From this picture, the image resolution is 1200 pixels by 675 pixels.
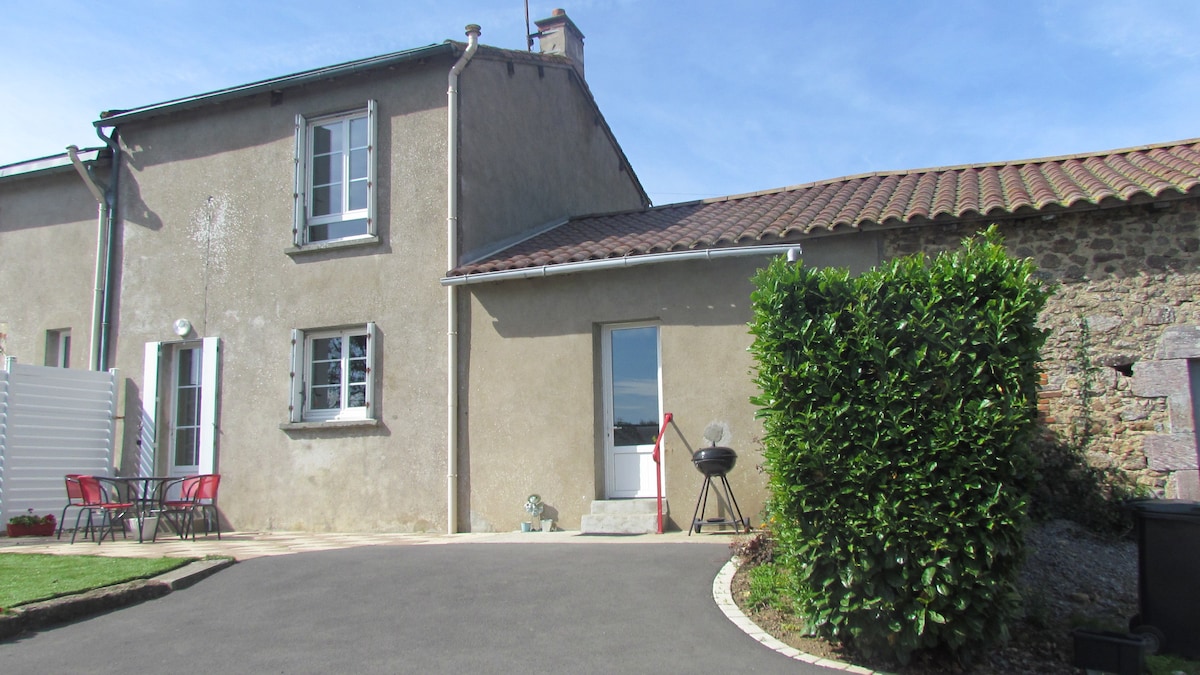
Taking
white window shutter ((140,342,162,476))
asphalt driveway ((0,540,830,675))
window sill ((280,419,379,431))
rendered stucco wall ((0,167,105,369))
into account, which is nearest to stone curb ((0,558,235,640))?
asphalt driveway ((0,540,830,675))

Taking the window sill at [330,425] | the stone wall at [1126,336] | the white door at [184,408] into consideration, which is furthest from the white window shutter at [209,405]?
the stone wall at [1126,336]

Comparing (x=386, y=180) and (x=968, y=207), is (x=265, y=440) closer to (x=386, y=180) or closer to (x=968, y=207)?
(x=386, y=180)

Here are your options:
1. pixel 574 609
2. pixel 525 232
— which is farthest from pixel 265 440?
pixel 574 609

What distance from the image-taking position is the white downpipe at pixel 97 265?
12.6 meters

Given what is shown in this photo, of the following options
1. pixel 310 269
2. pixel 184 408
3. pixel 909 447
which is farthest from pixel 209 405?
pixel 909 447

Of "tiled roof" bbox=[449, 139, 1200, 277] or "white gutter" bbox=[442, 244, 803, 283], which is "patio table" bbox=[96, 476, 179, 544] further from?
"tiled roof" bbox=[449, 139, 1200, 277]

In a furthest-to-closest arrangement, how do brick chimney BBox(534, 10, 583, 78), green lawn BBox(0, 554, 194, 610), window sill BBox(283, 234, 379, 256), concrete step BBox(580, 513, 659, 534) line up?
brick chimney BBox(534, 10, 583, 78) < window sill BBox(283, 234, 379, 256) < concrete step BBox(580, 513, 659, 534) < green lawn BBox(0, 554, 194, 610)

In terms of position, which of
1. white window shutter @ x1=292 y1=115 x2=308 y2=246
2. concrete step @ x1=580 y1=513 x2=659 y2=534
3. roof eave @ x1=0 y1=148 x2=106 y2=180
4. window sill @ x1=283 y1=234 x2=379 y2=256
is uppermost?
roof eave @ x1=0 y1=148 x2=106 y2=180

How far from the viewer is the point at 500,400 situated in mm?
10508

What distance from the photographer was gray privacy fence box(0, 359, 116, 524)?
11.1 m

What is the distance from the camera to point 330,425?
36.3 feet

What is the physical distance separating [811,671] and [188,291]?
10.1 m

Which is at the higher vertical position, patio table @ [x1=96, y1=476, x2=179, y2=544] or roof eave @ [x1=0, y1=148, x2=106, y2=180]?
roof eave @ [x1=0, y1=148, x2=106, y2=180]

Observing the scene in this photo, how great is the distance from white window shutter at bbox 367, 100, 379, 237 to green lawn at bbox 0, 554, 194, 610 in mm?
4691
